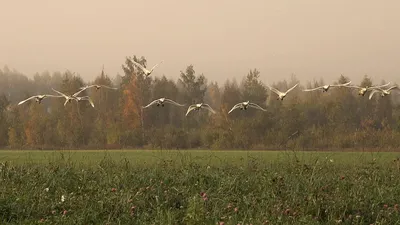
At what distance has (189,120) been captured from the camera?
77188 millimetres

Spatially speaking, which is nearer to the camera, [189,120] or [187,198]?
[187,198]

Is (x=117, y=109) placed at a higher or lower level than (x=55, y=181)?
higher

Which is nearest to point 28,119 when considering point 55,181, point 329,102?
point 329,102

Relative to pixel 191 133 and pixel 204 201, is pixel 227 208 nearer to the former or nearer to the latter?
pixel 204 201

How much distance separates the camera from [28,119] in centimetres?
7944

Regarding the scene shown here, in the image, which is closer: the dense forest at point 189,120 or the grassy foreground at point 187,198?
the grassy foreground at point 187,198

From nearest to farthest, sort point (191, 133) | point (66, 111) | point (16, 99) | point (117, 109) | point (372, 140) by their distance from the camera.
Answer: point (372, 140) < point (191, 133) < point (66, 111) < point (117, 109) < point (16, 99)

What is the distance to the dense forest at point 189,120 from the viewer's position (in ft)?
217

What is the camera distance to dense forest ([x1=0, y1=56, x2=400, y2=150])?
217ft

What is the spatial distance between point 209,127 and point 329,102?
20473 millimetres

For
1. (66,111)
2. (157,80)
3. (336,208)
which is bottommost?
(336,208)

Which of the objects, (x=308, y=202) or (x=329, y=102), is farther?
(x=329, y=102)

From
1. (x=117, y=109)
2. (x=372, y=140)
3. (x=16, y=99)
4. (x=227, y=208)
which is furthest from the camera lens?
(x=16, y=99)

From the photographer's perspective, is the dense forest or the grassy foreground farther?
the dense forest
